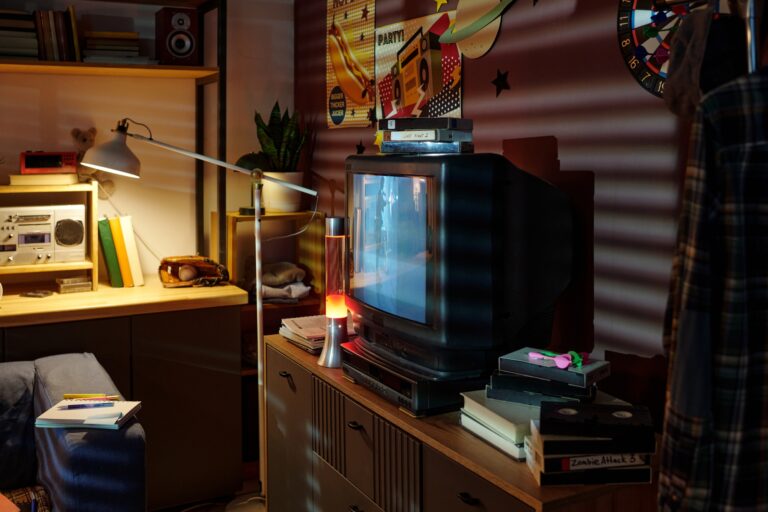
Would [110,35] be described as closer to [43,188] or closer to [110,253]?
[43,188]

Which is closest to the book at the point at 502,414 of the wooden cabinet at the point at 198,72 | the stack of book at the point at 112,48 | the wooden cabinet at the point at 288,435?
the wooden cabinet at the point at 288,435

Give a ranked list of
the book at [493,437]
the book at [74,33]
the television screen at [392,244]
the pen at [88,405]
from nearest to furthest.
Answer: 1. the book at [493,437]
2. the television screen at [392,244]
3. the pen at [88,405]
4. the book at [74,33]

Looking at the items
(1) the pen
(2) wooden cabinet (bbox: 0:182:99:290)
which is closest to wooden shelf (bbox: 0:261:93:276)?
(2) wooden cabinet (bbox: 0:182:99:290)

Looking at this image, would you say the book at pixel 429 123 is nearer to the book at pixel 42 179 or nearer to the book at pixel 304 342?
the book at pixel 304 342

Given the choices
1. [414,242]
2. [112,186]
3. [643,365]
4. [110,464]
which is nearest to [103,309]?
[112,186]

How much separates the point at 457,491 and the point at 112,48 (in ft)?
7.51

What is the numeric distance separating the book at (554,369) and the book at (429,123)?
0.60 m

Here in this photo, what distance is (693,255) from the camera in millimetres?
1289

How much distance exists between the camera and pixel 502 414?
70.9 inches

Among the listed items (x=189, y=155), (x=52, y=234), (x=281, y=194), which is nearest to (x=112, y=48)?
(x=189, y=155)

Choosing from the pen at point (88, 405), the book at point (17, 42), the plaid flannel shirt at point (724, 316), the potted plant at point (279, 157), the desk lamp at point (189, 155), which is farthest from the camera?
the potted plant at point (279, 157)

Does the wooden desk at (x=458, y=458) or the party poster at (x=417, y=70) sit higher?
the party poster at (x=417, y=70)

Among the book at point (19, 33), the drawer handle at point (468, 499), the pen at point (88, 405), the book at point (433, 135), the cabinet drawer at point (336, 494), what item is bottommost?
the cabinet drawer at point (336, 494)

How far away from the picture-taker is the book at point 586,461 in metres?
1.63
